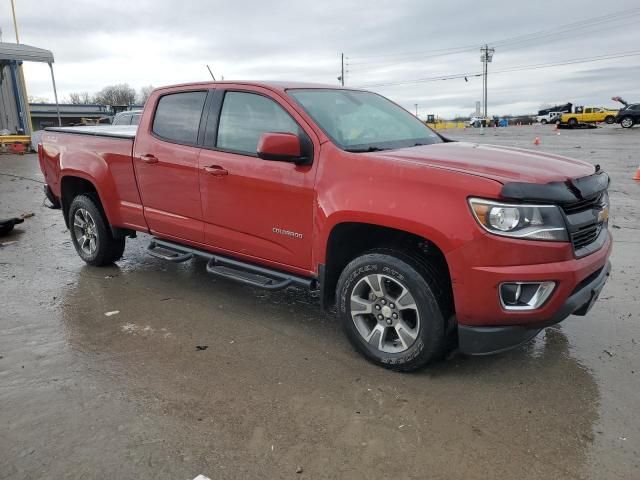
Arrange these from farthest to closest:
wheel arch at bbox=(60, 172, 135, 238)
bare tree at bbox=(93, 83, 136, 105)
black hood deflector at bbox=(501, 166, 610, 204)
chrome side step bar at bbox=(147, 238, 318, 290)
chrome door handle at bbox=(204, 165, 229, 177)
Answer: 1. bare tree at bbox=(93, 83, 136, 105)
2. wheel arch at bbox=(60, 172, 135, 238)
3. chrome door handle at bbox=(204, 165, 229, 177)
4. chrome side step bar at bbox=(147, 238, 318, 290)
5. black hood deflector at bbox=(501, 166, 610, 204)

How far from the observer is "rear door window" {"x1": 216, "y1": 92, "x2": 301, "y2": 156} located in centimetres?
394

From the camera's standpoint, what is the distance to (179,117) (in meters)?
4.71

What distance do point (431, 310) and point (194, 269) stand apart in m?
3.33

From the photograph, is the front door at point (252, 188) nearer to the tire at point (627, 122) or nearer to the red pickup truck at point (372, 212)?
the red pickup truck at point (372, 212)

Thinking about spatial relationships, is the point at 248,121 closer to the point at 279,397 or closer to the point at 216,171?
the point at 216,171

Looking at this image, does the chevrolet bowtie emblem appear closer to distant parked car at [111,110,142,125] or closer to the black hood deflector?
the black hood deflector

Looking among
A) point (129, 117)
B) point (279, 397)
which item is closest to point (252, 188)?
point (279, 397)

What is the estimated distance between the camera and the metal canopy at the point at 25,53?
20531 millimetres

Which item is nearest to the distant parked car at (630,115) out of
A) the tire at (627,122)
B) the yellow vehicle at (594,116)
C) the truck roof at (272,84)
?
the tire at (627,122)

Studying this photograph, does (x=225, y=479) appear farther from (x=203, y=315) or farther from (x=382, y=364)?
(x=203, y=315)

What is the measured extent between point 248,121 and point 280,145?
0.78 meters

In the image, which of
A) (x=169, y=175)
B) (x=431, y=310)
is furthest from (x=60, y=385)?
(x=431, y=310)

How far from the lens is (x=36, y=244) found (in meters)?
6.87

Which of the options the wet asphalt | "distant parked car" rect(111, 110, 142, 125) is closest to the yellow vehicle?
"distant parked car" rect(111, 110, 142, 125)
